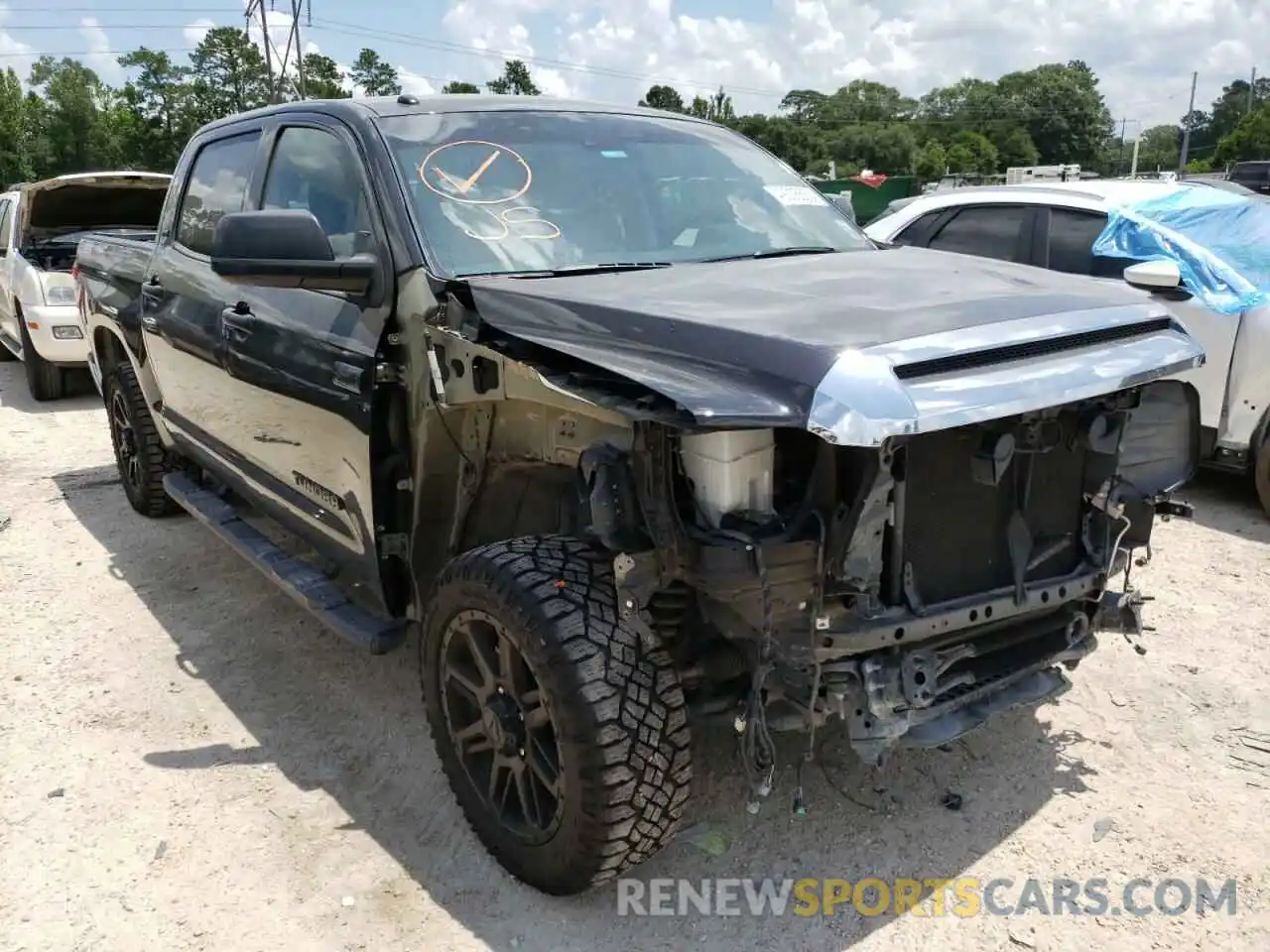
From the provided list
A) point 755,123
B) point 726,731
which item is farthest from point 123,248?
point 755,123

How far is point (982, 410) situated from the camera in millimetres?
2117

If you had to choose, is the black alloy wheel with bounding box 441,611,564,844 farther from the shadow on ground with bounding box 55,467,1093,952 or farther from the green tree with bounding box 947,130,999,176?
the green tree with bounding box 947,130,999,176

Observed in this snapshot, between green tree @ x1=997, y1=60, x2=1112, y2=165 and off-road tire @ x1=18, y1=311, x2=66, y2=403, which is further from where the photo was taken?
green tree @ x1=997, y1=60, x2=1112, y2=165

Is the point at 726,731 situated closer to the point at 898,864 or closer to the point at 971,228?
the point at 898,864

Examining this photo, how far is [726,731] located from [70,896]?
6.40 feet

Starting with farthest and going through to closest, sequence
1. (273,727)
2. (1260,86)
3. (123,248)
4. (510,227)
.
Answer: (1260,86) → (123,248) → (273,727) → (510,227)

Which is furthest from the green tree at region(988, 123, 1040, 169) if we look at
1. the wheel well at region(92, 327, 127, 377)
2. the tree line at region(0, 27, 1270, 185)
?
the wheel well at region(92, 327, 127, 377)

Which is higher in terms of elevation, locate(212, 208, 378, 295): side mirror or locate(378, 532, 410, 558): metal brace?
locate(212, 208, 378, 295): side mirror

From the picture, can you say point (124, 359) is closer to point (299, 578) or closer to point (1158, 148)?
point (299, 578)

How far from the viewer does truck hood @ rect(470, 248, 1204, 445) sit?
2.04 meters

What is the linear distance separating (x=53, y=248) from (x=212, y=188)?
20.1 feet

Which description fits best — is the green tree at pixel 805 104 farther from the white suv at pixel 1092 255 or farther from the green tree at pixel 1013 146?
the white suv at pixel 1092 255

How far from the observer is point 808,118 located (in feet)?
357

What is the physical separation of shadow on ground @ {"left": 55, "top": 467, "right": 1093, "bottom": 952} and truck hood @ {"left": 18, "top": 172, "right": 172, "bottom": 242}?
696cm
